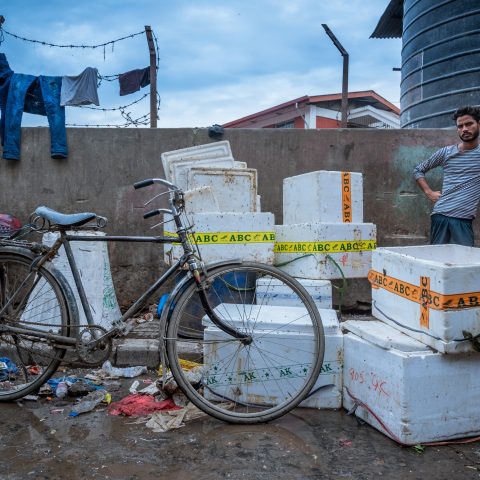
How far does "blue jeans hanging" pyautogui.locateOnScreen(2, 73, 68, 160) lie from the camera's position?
4.94 meters

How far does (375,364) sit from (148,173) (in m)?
3.31

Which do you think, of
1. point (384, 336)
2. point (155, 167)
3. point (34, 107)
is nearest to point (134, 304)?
point (384, 336)

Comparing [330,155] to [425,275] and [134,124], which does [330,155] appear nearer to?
[134,124]

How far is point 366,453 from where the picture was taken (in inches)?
96.0

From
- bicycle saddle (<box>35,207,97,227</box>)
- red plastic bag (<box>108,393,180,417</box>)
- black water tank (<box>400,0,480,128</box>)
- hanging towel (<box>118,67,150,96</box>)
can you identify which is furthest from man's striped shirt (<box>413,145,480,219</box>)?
hanging towel (<box>118,67,150,96</box>)

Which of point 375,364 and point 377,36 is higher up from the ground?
point 377,36

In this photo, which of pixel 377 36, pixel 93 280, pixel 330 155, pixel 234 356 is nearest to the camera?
pixel 234 356

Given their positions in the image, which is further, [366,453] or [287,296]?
[287,296]

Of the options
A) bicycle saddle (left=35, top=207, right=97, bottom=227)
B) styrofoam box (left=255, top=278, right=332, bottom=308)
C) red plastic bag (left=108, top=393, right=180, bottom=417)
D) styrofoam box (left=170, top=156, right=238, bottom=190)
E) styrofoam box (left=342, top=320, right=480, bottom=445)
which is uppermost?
styrofoam box (left=170, top=156, right=238, bottom=190)

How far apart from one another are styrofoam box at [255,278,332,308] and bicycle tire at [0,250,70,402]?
1457 mm

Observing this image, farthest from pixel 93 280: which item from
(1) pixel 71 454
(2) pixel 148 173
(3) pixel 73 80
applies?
(3) pixel 73 80

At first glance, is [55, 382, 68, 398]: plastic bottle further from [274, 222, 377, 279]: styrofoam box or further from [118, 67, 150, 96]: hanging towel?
[118, 67, 150, 96]: hanging towel

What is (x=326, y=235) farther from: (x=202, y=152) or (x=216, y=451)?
(x=216, y=451)

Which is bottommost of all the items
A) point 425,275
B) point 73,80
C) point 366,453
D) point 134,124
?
point 366,453
